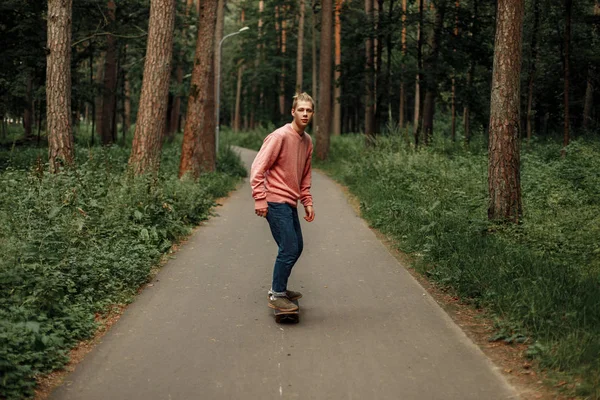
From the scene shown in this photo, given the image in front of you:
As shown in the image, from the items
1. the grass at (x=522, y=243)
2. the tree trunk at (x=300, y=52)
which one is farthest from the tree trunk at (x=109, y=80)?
the grass at (x=522, y=243)

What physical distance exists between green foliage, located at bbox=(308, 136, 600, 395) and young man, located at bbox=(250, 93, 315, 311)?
211cm

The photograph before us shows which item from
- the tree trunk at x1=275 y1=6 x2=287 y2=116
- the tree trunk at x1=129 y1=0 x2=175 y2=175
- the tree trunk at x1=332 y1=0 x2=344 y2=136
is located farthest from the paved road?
the tree trunk at x1=275 y1=6 x2=287 y2=116

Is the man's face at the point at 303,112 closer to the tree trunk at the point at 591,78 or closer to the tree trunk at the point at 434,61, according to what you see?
the tree trunk at the point at 434,61

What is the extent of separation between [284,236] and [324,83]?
23.2 m

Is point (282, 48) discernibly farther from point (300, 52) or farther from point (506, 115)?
point (506, 115)

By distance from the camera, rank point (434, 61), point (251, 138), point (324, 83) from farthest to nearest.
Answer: point (251, 138), point (324, 83), point (434, 61)

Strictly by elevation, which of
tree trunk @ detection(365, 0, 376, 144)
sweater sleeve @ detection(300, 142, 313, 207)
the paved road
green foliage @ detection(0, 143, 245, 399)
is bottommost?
the paved road

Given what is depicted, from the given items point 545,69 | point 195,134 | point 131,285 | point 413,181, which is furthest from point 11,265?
point 545,69

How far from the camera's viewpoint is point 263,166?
6121 millimetres

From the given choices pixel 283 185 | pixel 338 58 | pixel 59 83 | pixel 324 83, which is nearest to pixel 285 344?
pixel 283 185

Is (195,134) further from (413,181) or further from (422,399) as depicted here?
(422,399)

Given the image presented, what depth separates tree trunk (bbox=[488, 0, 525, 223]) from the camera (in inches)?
344

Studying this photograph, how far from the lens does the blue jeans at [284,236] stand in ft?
20.3

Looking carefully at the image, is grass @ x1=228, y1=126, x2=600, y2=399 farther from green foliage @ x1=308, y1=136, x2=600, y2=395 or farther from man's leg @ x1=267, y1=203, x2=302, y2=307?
man's leg @ x1=267, y1=203, x2=302, y2=307
